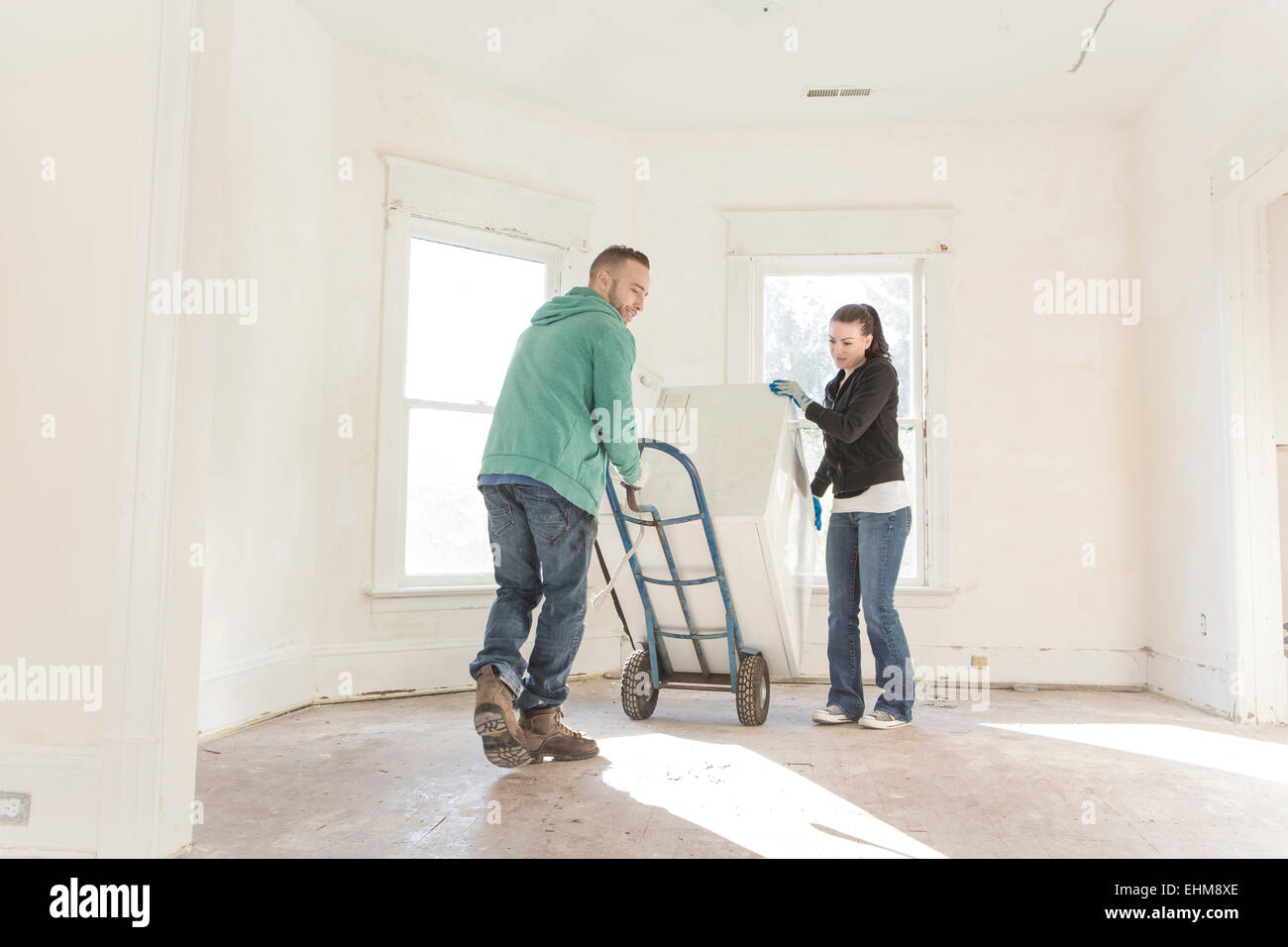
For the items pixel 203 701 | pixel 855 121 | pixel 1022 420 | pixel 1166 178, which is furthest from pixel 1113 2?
pixel 203 701

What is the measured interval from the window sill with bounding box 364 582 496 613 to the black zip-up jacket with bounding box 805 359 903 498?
5.82 feet

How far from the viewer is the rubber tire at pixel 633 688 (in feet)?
11.1

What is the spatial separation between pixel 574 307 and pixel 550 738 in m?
1.30

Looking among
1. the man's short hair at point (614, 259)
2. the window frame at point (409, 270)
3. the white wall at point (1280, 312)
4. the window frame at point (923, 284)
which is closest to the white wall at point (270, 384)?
the window frame at point (409, 270)

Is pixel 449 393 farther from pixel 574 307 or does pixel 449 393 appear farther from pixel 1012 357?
pixel 1012 357

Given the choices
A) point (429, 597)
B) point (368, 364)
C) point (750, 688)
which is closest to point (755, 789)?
point (750, 688)

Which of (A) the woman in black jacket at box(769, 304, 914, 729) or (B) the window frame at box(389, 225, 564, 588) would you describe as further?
(B) the window frame at box(389, 225, 564, 588)

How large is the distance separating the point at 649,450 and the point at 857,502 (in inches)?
31.6

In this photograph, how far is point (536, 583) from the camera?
8.84 feet

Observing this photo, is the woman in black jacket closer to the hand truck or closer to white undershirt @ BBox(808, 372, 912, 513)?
white undershirt @ BBox(808, 372, 912, 513)

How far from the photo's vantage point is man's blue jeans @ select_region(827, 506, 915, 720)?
3.26 metres

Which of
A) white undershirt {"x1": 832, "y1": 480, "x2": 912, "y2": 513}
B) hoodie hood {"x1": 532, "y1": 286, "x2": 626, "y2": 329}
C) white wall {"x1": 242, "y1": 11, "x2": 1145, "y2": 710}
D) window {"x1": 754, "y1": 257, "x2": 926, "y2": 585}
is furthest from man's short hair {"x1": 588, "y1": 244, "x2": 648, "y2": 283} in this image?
window {"x1": 754, "y1": 257, "x2": 926, "y2": 585}

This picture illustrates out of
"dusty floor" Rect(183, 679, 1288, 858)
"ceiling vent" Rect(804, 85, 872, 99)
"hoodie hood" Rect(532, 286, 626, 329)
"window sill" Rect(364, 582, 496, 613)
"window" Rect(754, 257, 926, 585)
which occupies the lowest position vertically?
"dusty floor" Rect(183, 679, 1288, 858)

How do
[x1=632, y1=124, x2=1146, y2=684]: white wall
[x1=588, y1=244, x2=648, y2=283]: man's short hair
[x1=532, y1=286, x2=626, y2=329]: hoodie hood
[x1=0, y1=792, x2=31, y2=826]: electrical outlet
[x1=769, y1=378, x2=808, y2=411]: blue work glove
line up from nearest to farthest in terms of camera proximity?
[x1=0, y1=792, x2=31, y2=826]: electrical outlet → [x1=532, y1=286, x2=626, y2=329]: hoodie hood → [x1=588, y1=244, x2=648, y2=283]: man's short hair → [x1=769, y1=378, x2=808, y2=411]: blue work glove → [x1=632, y1=124, x2=1146, y2=684]: white wall
